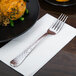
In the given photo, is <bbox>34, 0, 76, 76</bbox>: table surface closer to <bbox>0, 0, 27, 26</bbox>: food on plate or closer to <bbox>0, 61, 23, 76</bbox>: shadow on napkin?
<bbox>0, 61, 23, 76</bbox>: shadow on napkin

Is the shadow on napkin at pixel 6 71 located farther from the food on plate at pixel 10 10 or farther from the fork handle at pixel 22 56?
the food on plate at pixel 10 10

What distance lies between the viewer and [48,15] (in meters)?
0.77

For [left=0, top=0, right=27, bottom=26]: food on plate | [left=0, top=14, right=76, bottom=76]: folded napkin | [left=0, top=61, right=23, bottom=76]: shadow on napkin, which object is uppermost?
[left=0, top=0, right=27, bottom=26]: food on plate

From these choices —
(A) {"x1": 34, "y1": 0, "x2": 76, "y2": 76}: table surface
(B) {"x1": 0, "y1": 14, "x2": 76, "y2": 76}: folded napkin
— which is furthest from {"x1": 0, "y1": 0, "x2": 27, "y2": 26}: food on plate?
(A) {"x1": 34, "y1": 0, "x2": 76, "y2": 76}: table surface

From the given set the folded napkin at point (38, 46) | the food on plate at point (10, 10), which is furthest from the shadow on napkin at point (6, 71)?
the food on plate at point (10, 10)

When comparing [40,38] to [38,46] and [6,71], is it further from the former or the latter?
[6,71]

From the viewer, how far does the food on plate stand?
26.2 inches

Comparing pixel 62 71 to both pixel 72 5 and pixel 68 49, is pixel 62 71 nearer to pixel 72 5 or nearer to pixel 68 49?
pixel 68 49

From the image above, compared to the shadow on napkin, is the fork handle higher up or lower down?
higher up

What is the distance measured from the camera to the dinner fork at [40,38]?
2.02 ft

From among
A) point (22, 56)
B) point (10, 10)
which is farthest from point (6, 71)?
point (10, 10)

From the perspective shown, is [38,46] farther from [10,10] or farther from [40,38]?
[10,10]

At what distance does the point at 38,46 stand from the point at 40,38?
3 cm

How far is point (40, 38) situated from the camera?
69 centimetres
